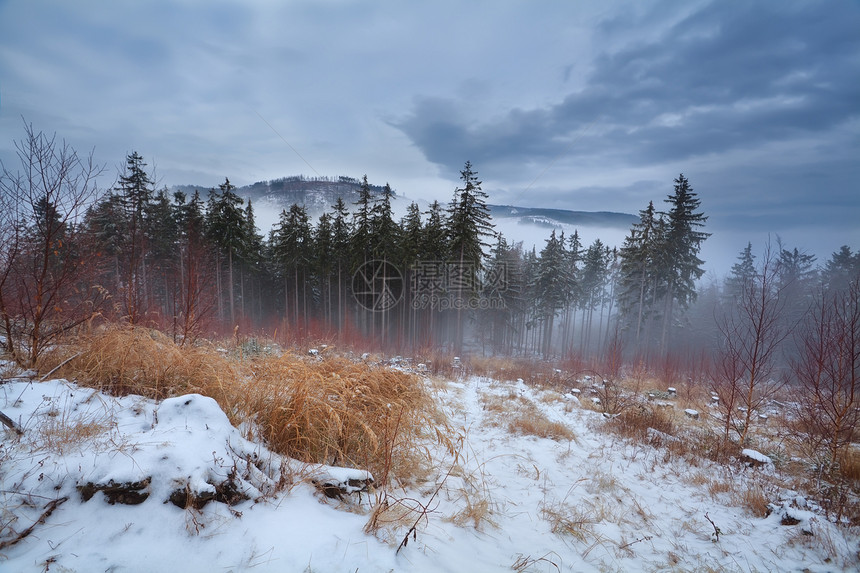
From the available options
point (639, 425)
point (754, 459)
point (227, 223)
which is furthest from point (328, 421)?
point (227, 223)

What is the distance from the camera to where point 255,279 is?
3309 centimetres

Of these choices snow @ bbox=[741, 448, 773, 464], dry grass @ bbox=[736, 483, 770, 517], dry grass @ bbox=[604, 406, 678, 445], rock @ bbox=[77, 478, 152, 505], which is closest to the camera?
rock @ bbox=[77, 478, 152, 505]

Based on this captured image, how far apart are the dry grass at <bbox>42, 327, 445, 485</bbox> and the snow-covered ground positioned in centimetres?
30

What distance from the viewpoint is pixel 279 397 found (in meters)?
3.27

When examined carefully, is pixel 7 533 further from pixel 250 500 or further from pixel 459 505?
pixel 459 505

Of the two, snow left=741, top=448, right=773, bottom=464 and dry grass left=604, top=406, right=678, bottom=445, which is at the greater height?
snow left=741, top=448, right=773, bottom=464

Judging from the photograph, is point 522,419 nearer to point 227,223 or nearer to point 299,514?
point 299,514

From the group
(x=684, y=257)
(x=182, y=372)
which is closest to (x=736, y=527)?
(x=182, y=372)

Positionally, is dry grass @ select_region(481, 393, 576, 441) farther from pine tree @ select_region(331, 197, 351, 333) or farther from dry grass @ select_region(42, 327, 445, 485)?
pine tree @ select_region(331, 197, 351, 333)

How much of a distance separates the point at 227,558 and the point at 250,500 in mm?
495

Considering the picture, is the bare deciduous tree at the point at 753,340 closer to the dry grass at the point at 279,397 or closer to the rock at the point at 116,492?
the dry grass at the point at 279,397

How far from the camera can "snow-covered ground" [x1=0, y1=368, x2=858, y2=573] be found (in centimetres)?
172
